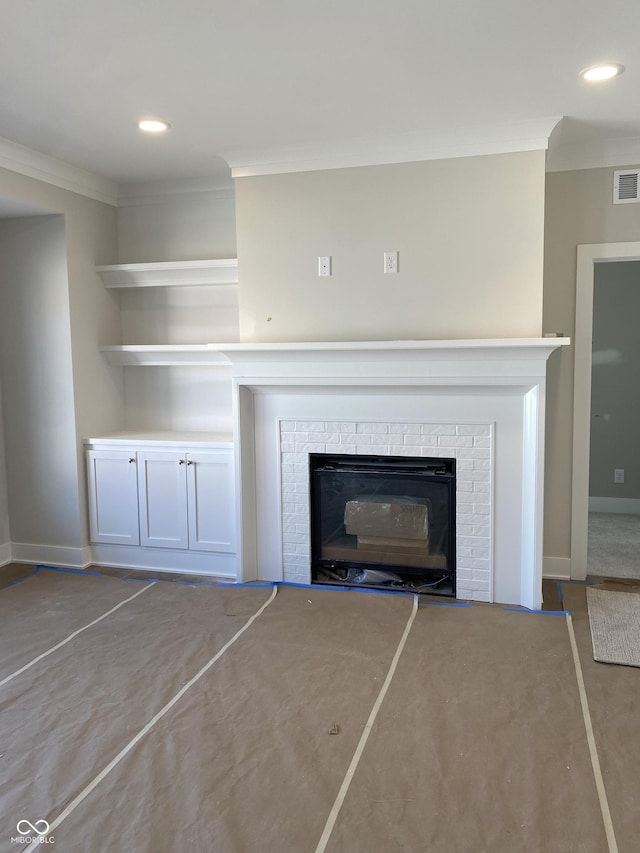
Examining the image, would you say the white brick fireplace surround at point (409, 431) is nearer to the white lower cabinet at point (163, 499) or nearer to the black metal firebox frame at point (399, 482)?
the black metal firebox frame at point (399, 482)

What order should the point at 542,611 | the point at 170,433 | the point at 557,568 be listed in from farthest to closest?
the point at 170,433 < the point at 557,568 < the point at 542,611

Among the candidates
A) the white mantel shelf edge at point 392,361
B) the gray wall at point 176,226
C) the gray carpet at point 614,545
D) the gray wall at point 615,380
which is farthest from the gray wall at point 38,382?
the gray wall at point 615,380

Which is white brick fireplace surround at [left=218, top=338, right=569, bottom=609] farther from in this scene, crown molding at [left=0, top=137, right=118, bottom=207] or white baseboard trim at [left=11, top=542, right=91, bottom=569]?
crown molding at [left=0, top=137, right=118, bottom=207]

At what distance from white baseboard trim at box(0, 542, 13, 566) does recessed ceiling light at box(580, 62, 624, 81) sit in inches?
163

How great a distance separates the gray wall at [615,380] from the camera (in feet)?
17.1

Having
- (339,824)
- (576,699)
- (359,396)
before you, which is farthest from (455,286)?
(339,824)

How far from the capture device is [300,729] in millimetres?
2395

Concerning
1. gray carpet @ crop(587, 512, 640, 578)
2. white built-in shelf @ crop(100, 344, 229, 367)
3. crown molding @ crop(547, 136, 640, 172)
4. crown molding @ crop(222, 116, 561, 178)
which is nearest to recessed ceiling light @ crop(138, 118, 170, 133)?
crown molding @ crop(222, 116, 561, 178)

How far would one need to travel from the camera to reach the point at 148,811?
1979 millimetres

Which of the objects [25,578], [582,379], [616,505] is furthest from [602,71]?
[25,578]

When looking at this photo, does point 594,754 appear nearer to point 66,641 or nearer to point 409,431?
point 409,431

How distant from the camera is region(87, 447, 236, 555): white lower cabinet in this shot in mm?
3953

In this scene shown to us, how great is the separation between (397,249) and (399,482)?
50.0 inches

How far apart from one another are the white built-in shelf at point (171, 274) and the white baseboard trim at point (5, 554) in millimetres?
1814
